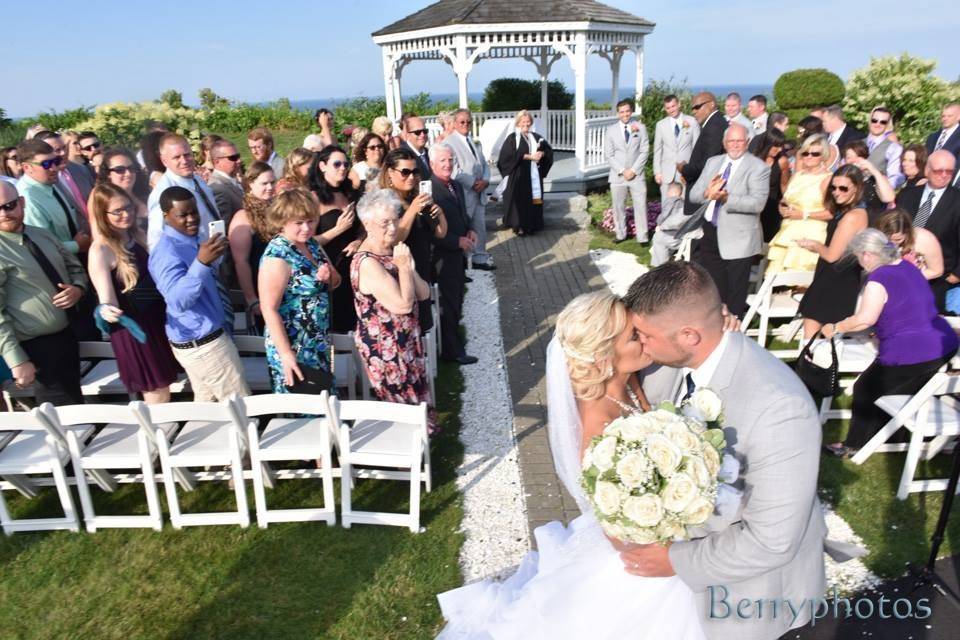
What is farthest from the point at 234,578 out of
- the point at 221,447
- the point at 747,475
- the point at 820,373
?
the point at 820,373

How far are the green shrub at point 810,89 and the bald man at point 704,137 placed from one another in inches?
388

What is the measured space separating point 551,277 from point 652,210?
3.32m

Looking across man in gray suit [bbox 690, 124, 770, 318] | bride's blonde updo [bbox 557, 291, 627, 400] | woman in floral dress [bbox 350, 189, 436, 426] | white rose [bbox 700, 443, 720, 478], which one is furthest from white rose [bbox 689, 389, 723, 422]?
man in gray suit [bbox 690, 124, 770, 318]

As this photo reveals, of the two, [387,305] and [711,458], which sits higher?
[711,458]

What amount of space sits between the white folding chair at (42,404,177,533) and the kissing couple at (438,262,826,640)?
2.34 metres

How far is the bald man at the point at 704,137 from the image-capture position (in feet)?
32.4

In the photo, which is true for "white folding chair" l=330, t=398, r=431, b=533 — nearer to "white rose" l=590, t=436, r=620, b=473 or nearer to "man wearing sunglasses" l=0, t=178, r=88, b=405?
"white rose" l=590, t=436, r=620, b=473

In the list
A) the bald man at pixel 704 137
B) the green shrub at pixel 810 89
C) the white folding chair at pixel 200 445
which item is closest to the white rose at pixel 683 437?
the white folding chair at pixel 200 445

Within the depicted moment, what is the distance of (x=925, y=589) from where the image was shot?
363cm

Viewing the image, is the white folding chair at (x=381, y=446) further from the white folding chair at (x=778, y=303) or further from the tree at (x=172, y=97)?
the tree at (x=172, y=97)

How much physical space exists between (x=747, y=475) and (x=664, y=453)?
0.32m

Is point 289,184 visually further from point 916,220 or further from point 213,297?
point 916,220

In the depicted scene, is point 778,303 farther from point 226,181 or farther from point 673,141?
point 226,181

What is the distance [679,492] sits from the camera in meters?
1.94
